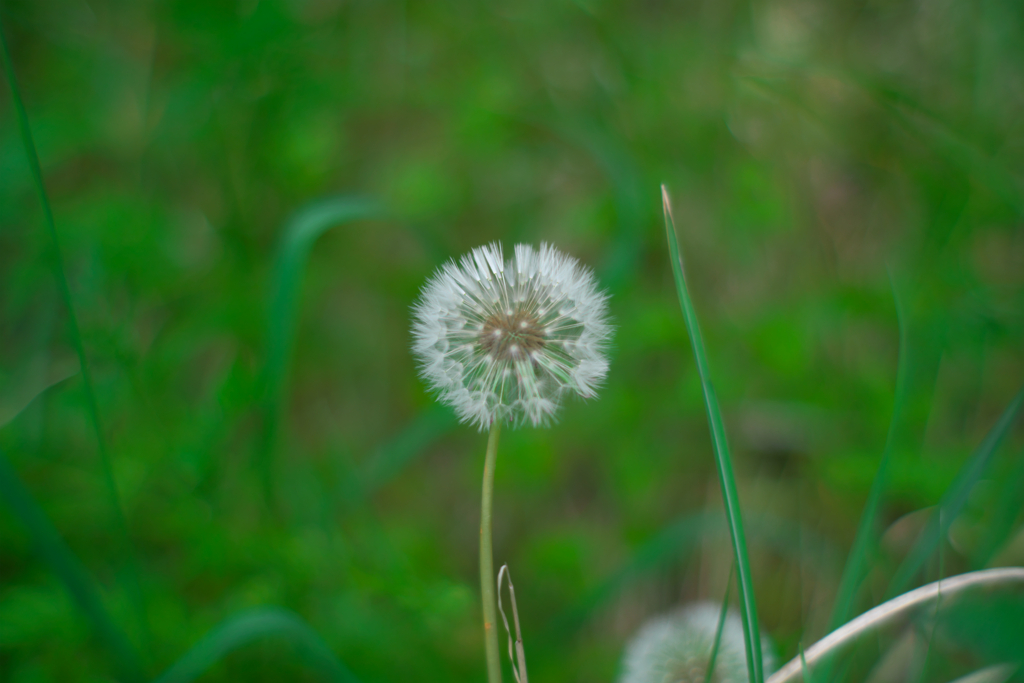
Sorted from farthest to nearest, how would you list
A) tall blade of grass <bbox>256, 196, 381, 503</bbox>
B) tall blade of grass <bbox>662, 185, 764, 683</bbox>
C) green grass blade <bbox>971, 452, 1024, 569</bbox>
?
tall blade of grass <bbox>256, 196, 381, 503</bbox> < green grass blade <bbox>971, 452, 1024, 569</bbox> < tall blade of grass <bbox>662, 185, 764, 683</bbox>

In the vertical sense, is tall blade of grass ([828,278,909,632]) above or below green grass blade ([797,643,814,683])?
above

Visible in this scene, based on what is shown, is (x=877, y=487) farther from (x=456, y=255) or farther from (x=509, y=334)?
→ (x=456, y=255)

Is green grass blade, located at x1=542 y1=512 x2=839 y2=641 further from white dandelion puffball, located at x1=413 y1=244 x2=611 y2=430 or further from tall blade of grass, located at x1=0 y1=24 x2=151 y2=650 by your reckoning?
tall blade of grass, located at x1=0 y1=24 x2=151 y2=650

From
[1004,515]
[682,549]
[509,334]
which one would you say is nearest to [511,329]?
[509,334]

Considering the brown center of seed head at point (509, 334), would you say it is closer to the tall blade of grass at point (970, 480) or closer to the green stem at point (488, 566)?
Result: the green stem at point (488, 566)

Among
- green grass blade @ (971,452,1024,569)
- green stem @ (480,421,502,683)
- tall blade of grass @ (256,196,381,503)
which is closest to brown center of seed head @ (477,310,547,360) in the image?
green stem @ (480,421,502,683)

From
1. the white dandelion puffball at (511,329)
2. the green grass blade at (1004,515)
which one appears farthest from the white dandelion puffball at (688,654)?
the white dandelion puffball at (511,329)

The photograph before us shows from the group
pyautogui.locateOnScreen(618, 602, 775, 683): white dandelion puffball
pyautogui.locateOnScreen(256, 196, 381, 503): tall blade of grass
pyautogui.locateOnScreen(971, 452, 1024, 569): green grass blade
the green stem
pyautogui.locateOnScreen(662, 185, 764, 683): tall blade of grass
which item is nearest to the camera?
the green stem
